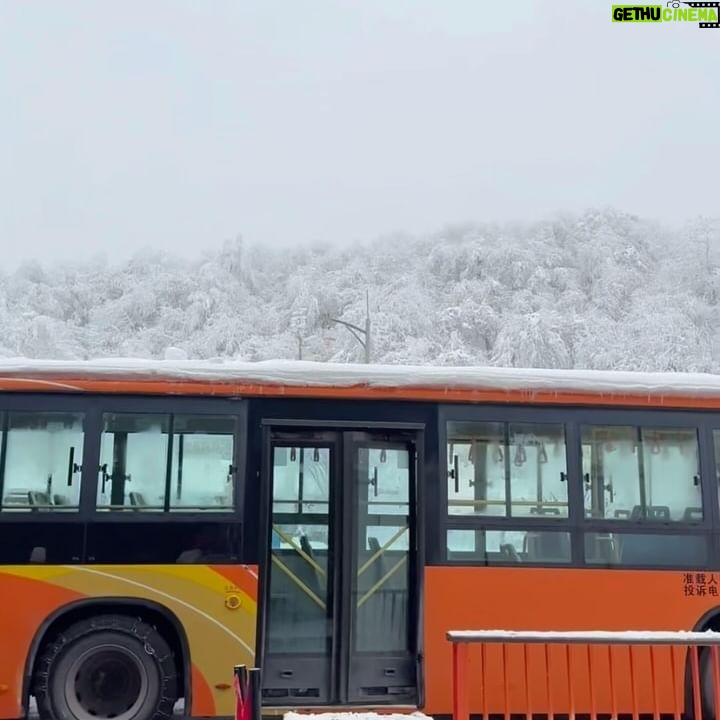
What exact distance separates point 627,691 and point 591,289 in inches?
1806

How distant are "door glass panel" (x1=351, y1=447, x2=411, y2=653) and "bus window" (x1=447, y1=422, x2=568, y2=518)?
41 centimetres

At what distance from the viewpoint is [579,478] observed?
648 centimetres

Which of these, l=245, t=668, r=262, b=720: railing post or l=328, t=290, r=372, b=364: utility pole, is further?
l=328, t=290, r=372, b=364: utility pole

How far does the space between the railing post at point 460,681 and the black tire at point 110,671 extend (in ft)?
8.11

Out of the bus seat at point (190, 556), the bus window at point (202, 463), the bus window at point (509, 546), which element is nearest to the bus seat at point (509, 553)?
the bus window at point (509, 546)

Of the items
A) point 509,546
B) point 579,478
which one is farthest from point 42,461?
point 579,478

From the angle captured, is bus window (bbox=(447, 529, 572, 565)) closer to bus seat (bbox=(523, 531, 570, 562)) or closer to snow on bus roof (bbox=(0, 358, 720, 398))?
bus seat (bbox=(523, 531, 570, 562))

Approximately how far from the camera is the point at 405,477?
21.4ft

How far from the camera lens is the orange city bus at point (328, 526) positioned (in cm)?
607

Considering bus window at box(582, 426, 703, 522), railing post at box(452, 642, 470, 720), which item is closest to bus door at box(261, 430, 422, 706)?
bus window at box(582, 426, 703, 522)

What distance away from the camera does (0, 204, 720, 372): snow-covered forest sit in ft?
134

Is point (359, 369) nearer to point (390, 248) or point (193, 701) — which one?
point (193, 701)

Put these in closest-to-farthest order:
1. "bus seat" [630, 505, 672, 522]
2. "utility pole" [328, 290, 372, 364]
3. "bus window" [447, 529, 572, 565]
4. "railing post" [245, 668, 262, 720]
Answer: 1. "railing post" [245, 668, 262, 720]
2. "bus window" [447, 529, 572, 565]
3. "bus seat" [630, 505, 672, 522]
4. "utility pole" [328, 290, 372, 364]

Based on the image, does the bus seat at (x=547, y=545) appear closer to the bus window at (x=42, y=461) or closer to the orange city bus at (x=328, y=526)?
the orange city bus at (x=328, y=526)
